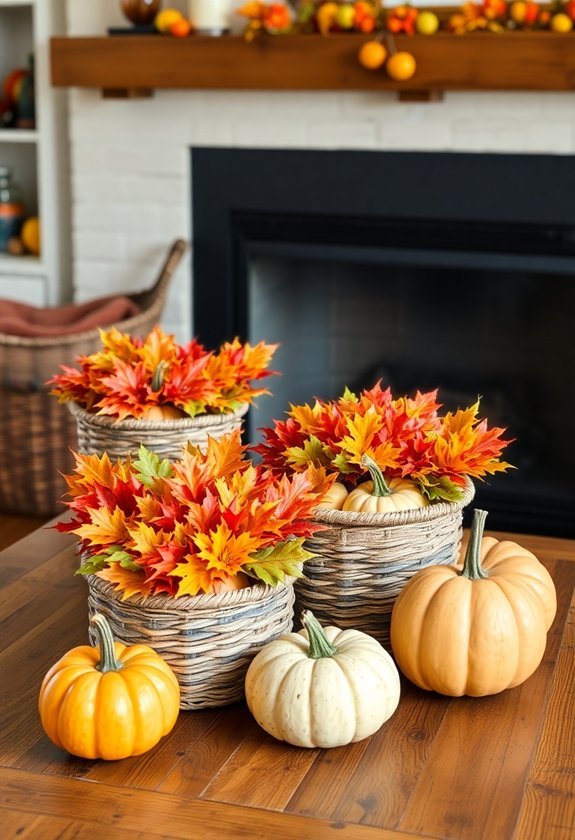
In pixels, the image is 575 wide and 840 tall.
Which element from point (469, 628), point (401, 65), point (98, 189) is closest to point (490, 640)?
point (469, 628)

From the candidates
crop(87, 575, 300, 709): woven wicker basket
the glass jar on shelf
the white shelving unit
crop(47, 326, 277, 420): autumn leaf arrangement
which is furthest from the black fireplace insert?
crop(87, 575, 300, 709): woven wicker basket

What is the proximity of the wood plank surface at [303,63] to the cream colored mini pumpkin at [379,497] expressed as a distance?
6.09 ft

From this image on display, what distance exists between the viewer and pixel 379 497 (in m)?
1.36

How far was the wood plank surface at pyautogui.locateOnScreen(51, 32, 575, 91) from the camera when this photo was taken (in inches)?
115

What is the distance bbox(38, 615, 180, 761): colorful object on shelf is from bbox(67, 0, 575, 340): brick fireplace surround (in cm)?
225

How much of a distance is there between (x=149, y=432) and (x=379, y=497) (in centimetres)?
39

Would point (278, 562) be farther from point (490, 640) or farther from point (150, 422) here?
point (150, 422)

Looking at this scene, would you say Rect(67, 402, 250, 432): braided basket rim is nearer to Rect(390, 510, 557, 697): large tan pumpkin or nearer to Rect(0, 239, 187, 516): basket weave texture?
Rect(390, 510, 557, 697): large tan pumpkin

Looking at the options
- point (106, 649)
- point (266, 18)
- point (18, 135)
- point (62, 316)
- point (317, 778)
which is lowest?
point (62, 316)

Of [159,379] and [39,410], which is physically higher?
[159,379]

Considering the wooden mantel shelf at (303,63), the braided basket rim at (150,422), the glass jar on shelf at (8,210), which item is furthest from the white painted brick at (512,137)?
the braided basket rim at (150,422)

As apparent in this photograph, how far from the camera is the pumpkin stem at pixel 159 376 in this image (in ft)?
5.26

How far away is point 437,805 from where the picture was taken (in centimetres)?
113

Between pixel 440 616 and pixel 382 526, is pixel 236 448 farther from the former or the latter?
pixel 440 616
